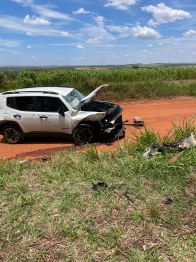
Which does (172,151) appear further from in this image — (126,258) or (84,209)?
(126,258)

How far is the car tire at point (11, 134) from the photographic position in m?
9.03

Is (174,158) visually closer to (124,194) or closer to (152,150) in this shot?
(152,150)

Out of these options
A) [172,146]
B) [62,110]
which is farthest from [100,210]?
[62,110]

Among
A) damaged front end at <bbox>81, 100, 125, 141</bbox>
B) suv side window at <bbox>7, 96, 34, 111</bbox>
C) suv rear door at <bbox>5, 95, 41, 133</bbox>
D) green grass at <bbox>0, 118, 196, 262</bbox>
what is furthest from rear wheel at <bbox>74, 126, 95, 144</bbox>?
green grass at <bbox>0, 118, 196, 262</bbox>

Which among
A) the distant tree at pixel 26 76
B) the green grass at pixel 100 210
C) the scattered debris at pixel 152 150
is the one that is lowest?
the green grass at pixel 100 210

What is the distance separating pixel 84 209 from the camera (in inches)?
153

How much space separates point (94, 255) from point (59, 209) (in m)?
1.02

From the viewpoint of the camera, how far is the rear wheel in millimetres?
8312

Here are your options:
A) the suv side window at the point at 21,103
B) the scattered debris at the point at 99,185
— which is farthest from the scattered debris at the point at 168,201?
the suv side window at the point at 21,103

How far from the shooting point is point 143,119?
1161 centimetres

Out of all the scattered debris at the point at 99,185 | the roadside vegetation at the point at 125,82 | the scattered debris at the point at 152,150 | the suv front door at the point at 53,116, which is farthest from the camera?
the roadside vegetation at the point at 125,82

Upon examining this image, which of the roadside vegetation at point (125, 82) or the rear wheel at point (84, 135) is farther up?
the roadside vegetation at point (125, 82)

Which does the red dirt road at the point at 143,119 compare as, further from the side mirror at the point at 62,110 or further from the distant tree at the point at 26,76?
the distant tree at the point at 26,76

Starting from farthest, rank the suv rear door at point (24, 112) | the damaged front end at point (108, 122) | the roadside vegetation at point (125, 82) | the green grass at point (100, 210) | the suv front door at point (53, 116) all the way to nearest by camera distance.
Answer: the roadside vegetation at point (125, 82), the suv rear door at point (24, 112), the suv front door at point (53, 116), the damaged front end at point (108, 122), the green grass at point (100, 210)
